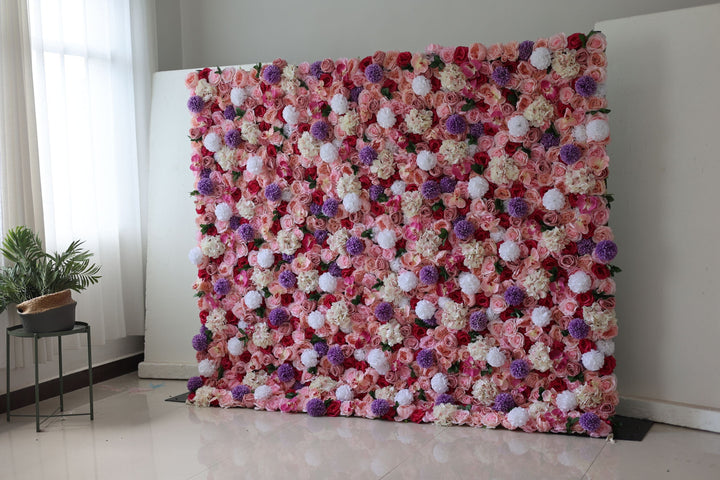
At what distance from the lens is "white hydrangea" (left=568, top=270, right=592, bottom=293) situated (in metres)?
3.47

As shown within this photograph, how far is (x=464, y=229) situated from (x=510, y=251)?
0.25 meters

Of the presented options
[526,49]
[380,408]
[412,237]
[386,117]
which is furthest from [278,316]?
[526,49]

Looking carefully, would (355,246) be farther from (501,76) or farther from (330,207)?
(501,76)

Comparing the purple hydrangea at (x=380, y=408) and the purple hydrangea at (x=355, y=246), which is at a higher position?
the purple hydrangea at (x=355, y=246)

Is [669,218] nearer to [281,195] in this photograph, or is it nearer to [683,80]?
[683,80]

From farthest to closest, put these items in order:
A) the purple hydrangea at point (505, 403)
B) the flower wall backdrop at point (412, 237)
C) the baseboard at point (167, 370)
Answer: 1. the baseboard at point (167, 370)
2. the purple hydrangea at point (505, 403)
3. the flower wall backdrop at point (412, 237)

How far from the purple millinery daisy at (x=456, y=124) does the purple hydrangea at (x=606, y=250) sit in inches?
34.2

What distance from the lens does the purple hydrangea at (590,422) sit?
3410 millimetres

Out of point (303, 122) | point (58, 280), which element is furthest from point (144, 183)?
point (303, 122)

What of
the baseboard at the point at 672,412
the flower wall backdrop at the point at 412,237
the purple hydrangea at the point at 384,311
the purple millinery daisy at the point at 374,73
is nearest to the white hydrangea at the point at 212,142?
the flower wall backdrop at the point at 412,237

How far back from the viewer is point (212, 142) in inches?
162

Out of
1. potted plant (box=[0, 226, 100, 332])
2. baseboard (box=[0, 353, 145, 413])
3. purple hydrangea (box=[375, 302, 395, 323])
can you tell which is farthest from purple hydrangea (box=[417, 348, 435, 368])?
baseboard (box=[0, 353, 145, 413])

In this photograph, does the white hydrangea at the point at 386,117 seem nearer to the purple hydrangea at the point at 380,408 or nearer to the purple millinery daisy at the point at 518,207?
the purple millinery daisy at the point at 518,207

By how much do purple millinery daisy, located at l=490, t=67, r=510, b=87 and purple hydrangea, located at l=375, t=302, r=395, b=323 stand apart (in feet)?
4.10
